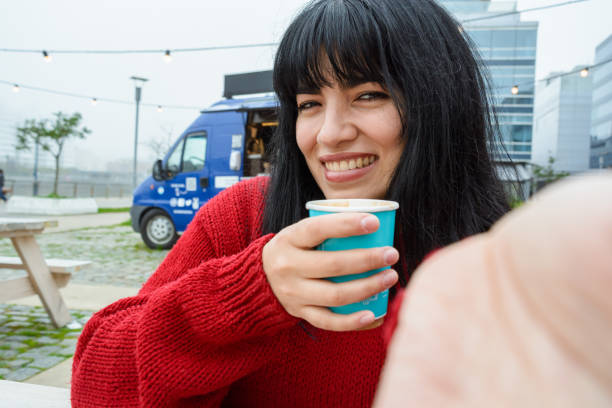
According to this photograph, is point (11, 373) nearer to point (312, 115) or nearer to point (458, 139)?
point (312, 115)

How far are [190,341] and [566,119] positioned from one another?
17.6 metres

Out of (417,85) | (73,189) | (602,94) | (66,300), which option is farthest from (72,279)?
(73,189)

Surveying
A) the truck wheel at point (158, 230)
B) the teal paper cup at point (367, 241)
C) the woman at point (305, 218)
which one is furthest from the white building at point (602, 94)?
the teal paper cup at point (367, 241)

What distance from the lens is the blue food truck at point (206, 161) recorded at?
22.2 ft

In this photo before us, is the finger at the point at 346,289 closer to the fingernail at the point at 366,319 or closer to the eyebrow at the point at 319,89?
the fingernail at the point at 366,319

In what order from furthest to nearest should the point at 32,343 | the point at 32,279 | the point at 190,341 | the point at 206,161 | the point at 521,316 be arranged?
the point at 206,161, the point at 32,279, the point at 32,343, the point at 190,341, the point at 521,316

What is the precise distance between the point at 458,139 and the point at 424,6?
0.40 meters

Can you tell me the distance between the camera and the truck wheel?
24.0 feet

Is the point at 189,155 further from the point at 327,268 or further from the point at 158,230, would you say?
the point at 327,268

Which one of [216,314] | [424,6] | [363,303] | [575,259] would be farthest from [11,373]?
[575,259]

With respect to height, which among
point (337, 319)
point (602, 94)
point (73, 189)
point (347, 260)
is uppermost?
point (602, 94)

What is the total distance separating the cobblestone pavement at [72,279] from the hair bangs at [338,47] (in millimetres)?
2703

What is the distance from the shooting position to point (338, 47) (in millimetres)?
1061

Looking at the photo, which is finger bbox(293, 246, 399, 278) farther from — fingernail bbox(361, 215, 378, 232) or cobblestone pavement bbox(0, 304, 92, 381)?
cobblestone pavement bbox(0, 304, 92, 381)
